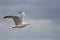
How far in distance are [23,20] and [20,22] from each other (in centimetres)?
25

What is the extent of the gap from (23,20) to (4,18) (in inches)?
69.0

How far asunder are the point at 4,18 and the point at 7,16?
38cm

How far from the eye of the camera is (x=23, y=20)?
2359 centimetres

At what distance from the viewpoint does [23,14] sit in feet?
75.6

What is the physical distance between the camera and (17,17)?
2345 centimetres

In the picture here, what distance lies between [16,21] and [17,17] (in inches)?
10.7

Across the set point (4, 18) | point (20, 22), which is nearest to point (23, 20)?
point (20, 22)

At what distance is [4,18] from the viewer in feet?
72.8

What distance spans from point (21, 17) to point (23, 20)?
39 centimetres

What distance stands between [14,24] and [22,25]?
31.0 inches

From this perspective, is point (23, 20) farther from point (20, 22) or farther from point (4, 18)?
point (4, 18)

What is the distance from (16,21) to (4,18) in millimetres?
1512

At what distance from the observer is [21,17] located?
2327cm

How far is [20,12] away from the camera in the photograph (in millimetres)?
23219
